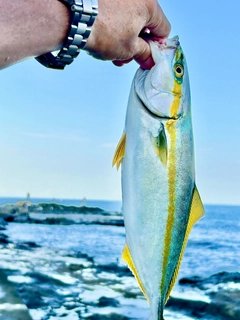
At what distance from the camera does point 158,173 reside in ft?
6.32

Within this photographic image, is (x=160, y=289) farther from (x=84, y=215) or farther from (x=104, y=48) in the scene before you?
(x=84, y=215)

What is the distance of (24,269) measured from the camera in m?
11.8

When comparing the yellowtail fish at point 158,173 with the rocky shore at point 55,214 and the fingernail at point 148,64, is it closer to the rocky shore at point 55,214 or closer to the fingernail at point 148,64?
the fingernail at point 148,64

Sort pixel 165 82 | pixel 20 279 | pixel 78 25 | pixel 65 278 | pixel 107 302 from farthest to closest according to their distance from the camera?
pixel 65 278, pixel 20 279, pixel 107 302, pixel 165 82, pixel 78 25

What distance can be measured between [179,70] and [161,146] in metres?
0.38

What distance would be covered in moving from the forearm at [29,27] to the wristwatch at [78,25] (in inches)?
0.9

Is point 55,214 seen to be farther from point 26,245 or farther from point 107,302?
point 107,302

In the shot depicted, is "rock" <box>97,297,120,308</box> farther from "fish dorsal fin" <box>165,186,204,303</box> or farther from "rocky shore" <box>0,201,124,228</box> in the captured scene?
"rocky shore" <box>0,201,124,228</box>

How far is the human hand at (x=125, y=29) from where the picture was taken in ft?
6.11

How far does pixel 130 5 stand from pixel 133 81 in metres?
0.31

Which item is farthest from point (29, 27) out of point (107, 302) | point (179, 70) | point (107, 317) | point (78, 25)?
point (107, 302)

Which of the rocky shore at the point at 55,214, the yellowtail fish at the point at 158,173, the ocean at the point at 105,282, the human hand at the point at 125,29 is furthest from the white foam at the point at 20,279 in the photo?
the rocky shore at the point at 55,214

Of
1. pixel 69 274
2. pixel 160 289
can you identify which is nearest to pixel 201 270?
pixel 69 274

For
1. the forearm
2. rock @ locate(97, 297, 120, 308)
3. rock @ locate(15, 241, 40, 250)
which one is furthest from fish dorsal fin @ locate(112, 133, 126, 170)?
rock @ locate(15, 241, 40, 250)
